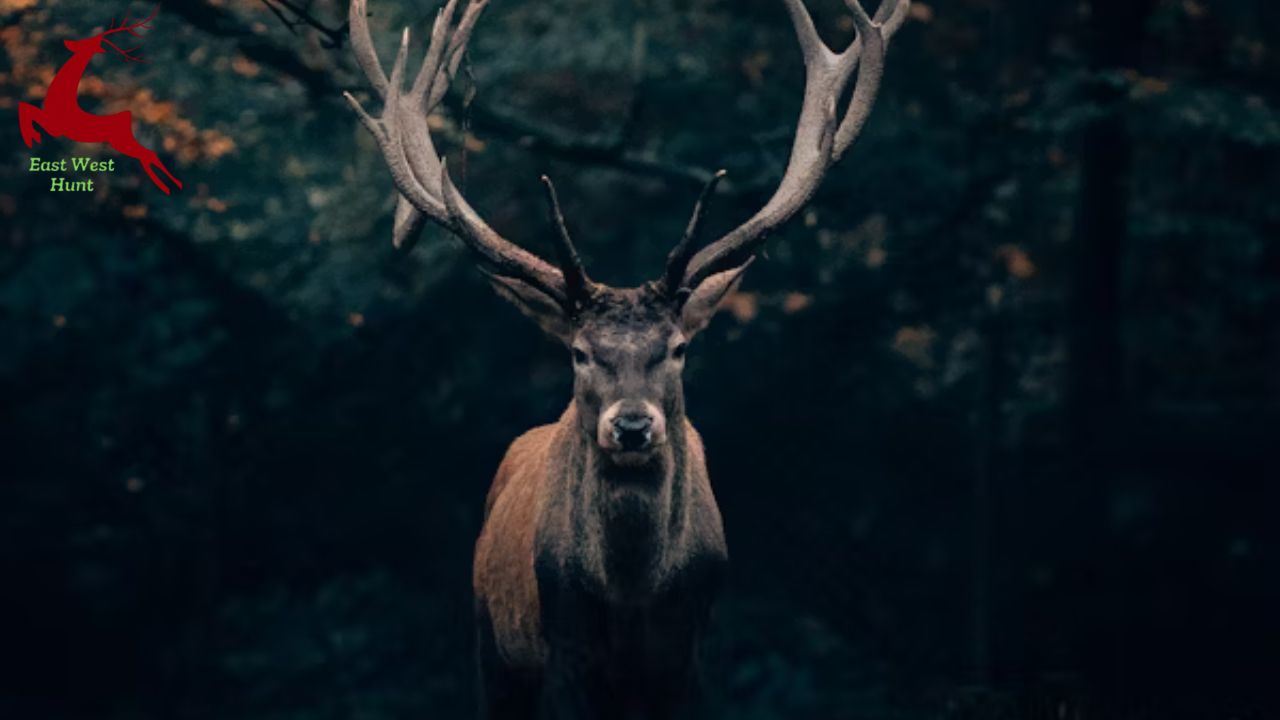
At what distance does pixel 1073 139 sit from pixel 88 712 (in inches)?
297

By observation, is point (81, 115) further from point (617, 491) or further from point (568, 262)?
point (617, 491)

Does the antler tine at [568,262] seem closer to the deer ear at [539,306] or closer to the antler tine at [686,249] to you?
the deer ear at [539,306]

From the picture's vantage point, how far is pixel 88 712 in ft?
32.7

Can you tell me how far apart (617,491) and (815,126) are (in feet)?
5.72

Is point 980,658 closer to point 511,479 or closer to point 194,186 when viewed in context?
point 511,479

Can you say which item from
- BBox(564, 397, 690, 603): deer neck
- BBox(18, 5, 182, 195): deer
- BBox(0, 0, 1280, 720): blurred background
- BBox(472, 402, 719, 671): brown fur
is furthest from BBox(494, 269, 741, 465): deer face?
BBox(18, 5, 182, 195): deer

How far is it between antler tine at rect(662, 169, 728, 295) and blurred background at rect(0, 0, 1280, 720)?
404 centimetres

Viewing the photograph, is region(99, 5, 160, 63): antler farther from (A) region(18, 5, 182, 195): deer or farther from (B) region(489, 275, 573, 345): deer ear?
(B) region(489, 275, 573, 345): deer ear

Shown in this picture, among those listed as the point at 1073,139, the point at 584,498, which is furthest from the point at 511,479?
the point at 1073,139

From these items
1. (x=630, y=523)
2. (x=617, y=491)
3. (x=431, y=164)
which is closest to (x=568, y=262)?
(x=617, y=491)

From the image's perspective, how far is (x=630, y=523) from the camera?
202 inches

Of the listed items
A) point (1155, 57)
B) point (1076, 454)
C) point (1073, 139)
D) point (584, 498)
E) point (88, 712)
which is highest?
point (1155, 57)

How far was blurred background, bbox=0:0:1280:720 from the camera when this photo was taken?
9.82 meters

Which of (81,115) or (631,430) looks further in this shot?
(81,115)
